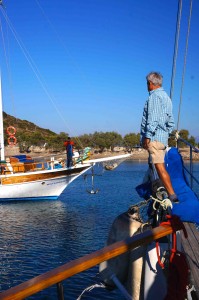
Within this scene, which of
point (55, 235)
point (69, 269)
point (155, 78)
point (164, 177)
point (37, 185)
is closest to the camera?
point (69, 269)

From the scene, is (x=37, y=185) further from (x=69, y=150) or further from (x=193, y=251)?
(x=193, y=251)

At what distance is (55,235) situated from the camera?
1603cm

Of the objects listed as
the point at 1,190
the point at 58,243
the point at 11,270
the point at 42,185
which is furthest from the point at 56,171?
the point at 11,270

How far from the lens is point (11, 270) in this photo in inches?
451

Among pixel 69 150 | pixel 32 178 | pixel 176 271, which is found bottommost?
pixel 32 178

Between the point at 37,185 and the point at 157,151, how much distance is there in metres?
21.8

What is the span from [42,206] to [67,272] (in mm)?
22390

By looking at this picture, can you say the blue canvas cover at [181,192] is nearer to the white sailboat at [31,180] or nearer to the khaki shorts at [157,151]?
the khaki shorts at [157,151]

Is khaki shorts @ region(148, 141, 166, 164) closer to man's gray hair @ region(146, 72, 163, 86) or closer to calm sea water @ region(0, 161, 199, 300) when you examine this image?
man's gray hair @ region(146, 72, 163, 86)

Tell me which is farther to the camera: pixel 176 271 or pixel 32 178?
pixel 32 178

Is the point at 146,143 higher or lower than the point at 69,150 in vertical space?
higher

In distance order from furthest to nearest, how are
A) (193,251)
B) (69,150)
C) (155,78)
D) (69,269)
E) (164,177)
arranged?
(69,150) < (193,251) < (155,78) < (164,177) < (69,269)

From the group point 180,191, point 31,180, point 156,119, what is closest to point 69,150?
point 31,180

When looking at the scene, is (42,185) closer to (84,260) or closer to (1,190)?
(1,190)
